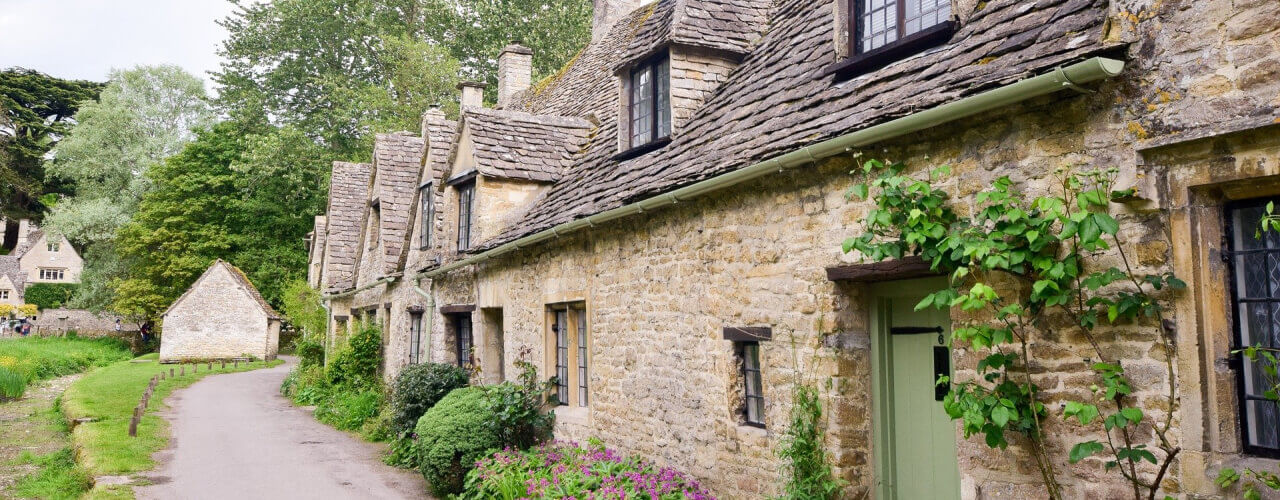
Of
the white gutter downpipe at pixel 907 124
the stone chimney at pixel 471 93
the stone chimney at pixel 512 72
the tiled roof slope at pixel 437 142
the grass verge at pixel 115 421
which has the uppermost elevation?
the stone chimney at pixel 512 72

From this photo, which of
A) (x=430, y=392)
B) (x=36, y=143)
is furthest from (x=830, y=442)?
(x=36, y=143)

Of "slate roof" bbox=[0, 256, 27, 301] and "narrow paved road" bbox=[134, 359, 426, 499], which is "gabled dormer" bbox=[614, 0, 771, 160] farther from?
"slate roof" bbox=[0, 256, 27, 301]

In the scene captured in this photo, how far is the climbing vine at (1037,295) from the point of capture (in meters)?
4.13

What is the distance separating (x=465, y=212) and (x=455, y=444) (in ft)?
15.7

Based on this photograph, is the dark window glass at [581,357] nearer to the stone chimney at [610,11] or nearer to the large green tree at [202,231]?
the stone chimney at [610,11]

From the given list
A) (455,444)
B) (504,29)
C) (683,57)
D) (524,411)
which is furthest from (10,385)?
(683,57)

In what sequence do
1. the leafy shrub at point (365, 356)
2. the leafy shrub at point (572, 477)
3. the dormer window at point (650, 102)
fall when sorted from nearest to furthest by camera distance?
the leafy shrub at point (572, 477), the dormer window at point (650, 102), the leafy shrub at point (365, 356)

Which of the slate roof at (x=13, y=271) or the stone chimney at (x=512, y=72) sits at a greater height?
the stone chimney at (x=512, y=72)

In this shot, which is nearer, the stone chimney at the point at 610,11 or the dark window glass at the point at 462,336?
the dark window glass at the point at 462,336

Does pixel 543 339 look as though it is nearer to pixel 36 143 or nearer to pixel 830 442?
pixel 830 442

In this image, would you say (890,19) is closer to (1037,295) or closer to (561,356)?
(1037,295)

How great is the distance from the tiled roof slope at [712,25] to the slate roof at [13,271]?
247ft

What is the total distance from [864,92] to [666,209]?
104 inches

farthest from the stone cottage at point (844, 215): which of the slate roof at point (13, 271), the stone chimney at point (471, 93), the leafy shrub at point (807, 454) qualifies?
the slate roof at point (13, 271)
